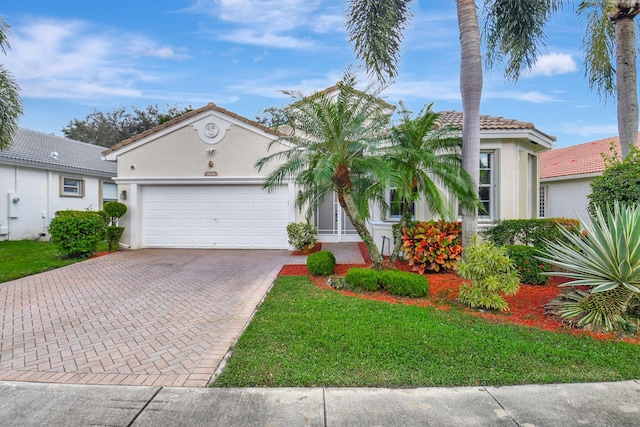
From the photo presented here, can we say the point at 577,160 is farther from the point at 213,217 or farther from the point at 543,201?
the point at 213,217

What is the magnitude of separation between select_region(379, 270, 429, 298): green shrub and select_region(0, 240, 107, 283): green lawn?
9420 millimetres

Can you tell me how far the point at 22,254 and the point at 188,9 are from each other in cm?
1087

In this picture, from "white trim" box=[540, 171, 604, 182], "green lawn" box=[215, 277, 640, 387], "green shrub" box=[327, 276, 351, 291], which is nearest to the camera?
"green lawn" box=[215, 277, 640, 387]

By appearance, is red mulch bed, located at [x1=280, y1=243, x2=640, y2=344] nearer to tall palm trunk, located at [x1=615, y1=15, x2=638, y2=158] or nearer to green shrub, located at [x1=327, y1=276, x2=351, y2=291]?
green shrub, located at [x1=327, y1=276, x2=351, y2=291]

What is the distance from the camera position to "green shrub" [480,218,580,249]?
25.3ft

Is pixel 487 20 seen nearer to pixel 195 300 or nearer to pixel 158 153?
pixel 195 300

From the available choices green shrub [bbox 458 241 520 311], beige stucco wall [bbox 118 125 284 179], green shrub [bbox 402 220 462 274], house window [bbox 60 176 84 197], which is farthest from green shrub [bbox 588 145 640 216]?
house window [bbox 60 176 84 197]

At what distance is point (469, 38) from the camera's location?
7.69 metres

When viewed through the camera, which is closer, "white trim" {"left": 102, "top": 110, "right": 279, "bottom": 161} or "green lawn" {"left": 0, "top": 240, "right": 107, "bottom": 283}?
"green lawn" {"left": 0, "top": 240, "right": 107, "bottom": 283}

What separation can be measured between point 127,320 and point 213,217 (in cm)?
782

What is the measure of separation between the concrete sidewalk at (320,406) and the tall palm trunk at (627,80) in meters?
9.21

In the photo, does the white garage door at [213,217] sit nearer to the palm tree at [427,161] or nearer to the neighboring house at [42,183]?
the palm tree at [427,161]

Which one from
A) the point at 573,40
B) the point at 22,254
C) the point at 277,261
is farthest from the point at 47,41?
the point at 573,40

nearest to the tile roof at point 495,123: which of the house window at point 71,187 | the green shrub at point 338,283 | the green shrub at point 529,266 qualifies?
the green shrub at point 529,266
